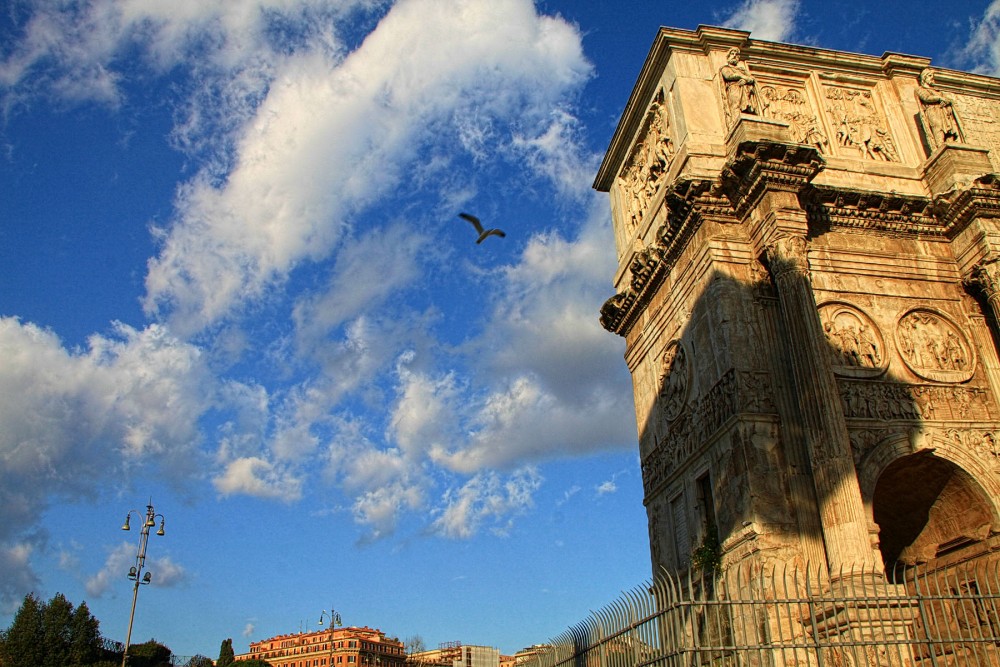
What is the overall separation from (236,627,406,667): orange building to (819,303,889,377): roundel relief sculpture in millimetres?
89124

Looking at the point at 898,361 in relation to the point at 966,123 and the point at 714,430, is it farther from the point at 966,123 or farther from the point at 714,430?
the point at 966,123

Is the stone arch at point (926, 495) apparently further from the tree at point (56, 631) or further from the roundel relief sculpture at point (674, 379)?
the tree at point (56, 631)

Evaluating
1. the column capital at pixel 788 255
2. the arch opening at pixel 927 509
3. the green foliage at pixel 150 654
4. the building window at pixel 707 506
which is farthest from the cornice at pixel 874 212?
the green foliage at pixel 150 654

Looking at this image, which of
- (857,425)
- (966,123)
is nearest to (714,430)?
(857,425)

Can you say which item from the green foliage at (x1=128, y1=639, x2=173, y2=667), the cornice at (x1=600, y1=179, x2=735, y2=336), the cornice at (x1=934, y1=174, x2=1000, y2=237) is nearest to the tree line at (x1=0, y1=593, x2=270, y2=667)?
the green foliage at (x1=128, y1=639, x2=173, y2=667)

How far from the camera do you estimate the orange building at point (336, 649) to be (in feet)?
313

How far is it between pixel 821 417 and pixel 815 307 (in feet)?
6.83

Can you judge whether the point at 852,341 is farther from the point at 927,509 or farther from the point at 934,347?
the point at 927,509

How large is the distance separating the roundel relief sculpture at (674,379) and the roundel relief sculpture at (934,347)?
4.14 m

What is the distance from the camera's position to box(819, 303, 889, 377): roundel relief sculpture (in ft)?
50.5

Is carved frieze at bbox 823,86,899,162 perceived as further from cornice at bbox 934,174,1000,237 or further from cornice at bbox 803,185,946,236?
cornice at bbox 934,174,1000,237

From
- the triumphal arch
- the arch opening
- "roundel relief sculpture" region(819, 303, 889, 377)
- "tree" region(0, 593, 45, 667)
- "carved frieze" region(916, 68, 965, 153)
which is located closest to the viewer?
the triumphal arch

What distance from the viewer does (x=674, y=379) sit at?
58.6ft

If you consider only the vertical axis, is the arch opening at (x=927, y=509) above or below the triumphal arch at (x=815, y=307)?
below
